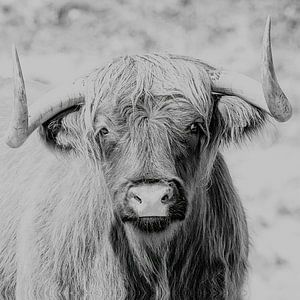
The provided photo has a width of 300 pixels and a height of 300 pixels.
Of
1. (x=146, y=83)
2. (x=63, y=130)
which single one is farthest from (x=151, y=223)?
(x=63, y=130)

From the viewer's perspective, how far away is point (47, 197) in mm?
6738

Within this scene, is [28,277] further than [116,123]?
Yes

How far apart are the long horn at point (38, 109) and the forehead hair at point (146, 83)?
11cm

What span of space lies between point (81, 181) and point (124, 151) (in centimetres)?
74

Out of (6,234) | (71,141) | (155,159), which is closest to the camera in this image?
(155,159)

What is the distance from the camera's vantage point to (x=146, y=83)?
20.0 ft

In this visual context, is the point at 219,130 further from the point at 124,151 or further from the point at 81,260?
the point at 81,260

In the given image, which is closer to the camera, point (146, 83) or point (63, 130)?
point (146, 83)

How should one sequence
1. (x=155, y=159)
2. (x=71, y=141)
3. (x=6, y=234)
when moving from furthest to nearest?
(x=6, y=234)
(x=71, y=141)
(x=155, y=159)

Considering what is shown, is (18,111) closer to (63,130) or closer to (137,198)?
(63,130)

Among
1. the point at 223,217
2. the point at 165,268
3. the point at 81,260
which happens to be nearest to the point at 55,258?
the point at 81,260

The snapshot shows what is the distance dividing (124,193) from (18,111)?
2.62 ft

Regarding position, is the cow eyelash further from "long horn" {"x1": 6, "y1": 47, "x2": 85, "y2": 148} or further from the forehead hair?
"long horn" {"x1": 6, "y1": 47, "x2": 85, "y2": 148}

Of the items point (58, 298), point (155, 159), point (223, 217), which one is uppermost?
point (155, 159)
